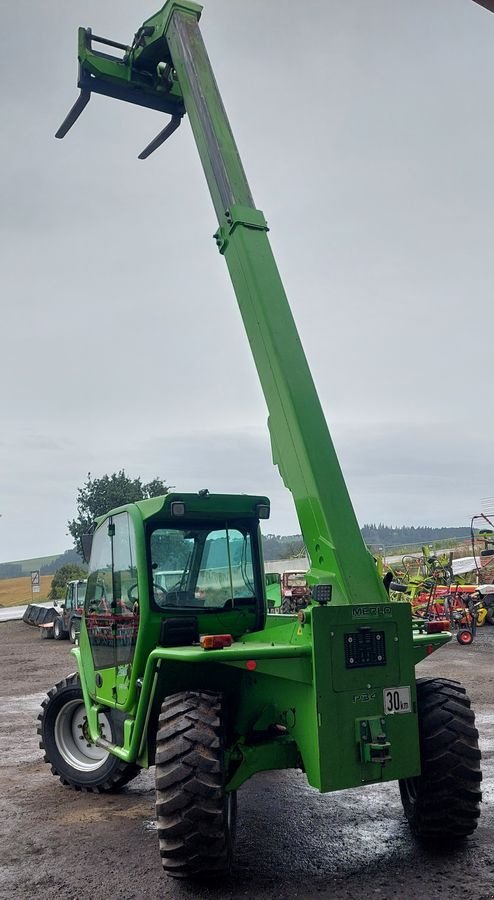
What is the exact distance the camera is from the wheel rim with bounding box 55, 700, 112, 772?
277 inches

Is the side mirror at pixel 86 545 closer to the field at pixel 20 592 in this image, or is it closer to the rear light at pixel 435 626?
the rear light at pixel 435 626

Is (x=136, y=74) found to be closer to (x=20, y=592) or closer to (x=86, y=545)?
(x=86, y=545)

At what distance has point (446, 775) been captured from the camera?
16.3ft

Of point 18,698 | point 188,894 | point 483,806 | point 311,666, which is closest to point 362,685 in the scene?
point 311,666

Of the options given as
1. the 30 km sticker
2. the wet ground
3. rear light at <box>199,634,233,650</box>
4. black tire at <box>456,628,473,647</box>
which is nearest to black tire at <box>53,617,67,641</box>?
black tire at <box>456,628,473,647</box>

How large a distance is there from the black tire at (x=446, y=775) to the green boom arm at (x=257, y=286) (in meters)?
0.88

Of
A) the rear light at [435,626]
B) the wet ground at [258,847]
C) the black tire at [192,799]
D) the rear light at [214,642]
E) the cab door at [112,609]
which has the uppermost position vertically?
the cab door at [112,609]

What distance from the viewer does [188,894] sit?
180 inches

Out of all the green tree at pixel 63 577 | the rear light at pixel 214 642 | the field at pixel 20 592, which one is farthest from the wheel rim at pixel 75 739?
the green tree at pixel 63 577

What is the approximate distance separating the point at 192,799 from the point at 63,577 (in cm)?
3817

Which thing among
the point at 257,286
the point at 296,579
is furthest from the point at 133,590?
the point at 296,579

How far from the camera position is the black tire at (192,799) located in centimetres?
444

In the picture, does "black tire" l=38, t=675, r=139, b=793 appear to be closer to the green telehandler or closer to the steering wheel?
the green telehandler

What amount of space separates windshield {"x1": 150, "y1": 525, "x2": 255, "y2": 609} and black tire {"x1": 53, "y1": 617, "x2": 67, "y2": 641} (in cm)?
1842
